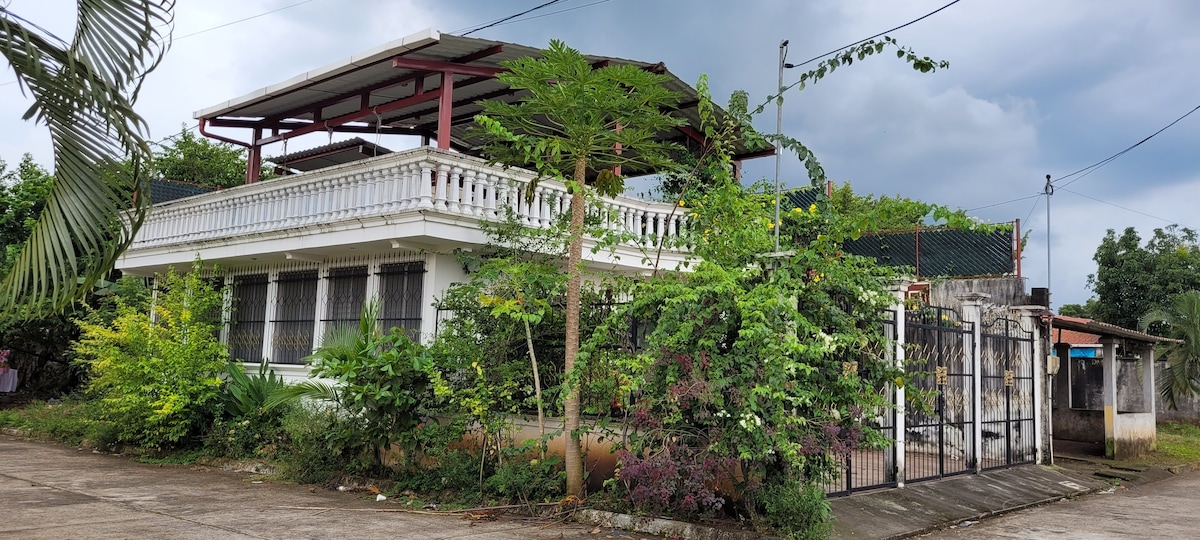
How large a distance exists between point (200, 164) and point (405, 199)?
1859cm

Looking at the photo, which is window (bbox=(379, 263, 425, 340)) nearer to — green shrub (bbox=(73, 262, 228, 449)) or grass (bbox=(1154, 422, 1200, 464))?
green shrub (bbox=(73, 262, 228, 449))

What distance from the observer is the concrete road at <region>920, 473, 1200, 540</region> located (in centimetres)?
810

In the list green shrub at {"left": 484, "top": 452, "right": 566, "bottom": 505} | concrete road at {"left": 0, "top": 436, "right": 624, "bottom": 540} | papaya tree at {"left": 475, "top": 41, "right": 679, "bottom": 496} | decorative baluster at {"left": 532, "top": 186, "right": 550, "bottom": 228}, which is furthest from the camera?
decorative baluster at {"left": 532, "top": 186, "right": 550, "bottom": 228}

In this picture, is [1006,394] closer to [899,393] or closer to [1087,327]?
[899,393]

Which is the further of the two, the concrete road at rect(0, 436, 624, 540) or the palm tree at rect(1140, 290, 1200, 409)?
the palm tree at rect(1140, 290, 1200, 409)

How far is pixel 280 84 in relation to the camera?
44.5 feet

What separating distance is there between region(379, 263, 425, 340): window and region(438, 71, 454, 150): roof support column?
161cm

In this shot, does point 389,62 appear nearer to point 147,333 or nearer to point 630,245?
point 630,245

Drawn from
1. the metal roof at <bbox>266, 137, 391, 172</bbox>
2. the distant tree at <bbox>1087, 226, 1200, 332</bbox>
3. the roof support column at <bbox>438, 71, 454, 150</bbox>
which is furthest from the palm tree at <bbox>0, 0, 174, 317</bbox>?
the distant tree at <bbox>1087, 226, 1200, 332</bbox>

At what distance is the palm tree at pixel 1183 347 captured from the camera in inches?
737

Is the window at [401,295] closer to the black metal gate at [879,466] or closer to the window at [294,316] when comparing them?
the window at [294,316]

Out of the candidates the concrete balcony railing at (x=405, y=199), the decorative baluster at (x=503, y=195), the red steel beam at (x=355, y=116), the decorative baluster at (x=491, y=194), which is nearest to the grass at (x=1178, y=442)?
the concrete balcony railing at (x=405, y=199)

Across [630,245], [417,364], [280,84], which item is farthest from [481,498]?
[280,84]

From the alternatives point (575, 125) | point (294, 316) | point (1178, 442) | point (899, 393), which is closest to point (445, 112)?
point (575, 125)
